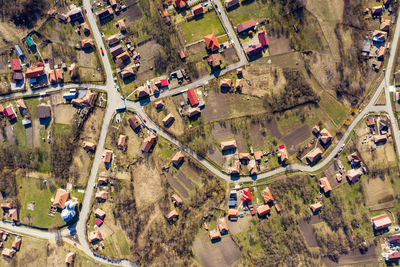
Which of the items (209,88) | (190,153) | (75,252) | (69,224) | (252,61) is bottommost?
(75,252)

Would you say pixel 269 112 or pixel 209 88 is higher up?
pixel 209 88

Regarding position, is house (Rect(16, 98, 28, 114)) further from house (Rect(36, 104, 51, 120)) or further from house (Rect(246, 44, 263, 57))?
house (Rect(246, 44, 263, 57))

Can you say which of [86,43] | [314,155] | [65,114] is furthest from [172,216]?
[86,43]

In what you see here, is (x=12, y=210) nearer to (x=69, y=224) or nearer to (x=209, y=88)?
(x=69, y=224)

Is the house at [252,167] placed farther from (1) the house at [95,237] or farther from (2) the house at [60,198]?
(2) the house at [60,198]

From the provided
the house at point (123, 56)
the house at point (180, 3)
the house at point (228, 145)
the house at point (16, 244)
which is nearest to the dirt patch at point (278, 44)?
the house at point (180, 3)

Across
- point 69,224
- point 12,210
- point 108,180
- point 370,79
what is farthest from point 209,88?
point 12,210
